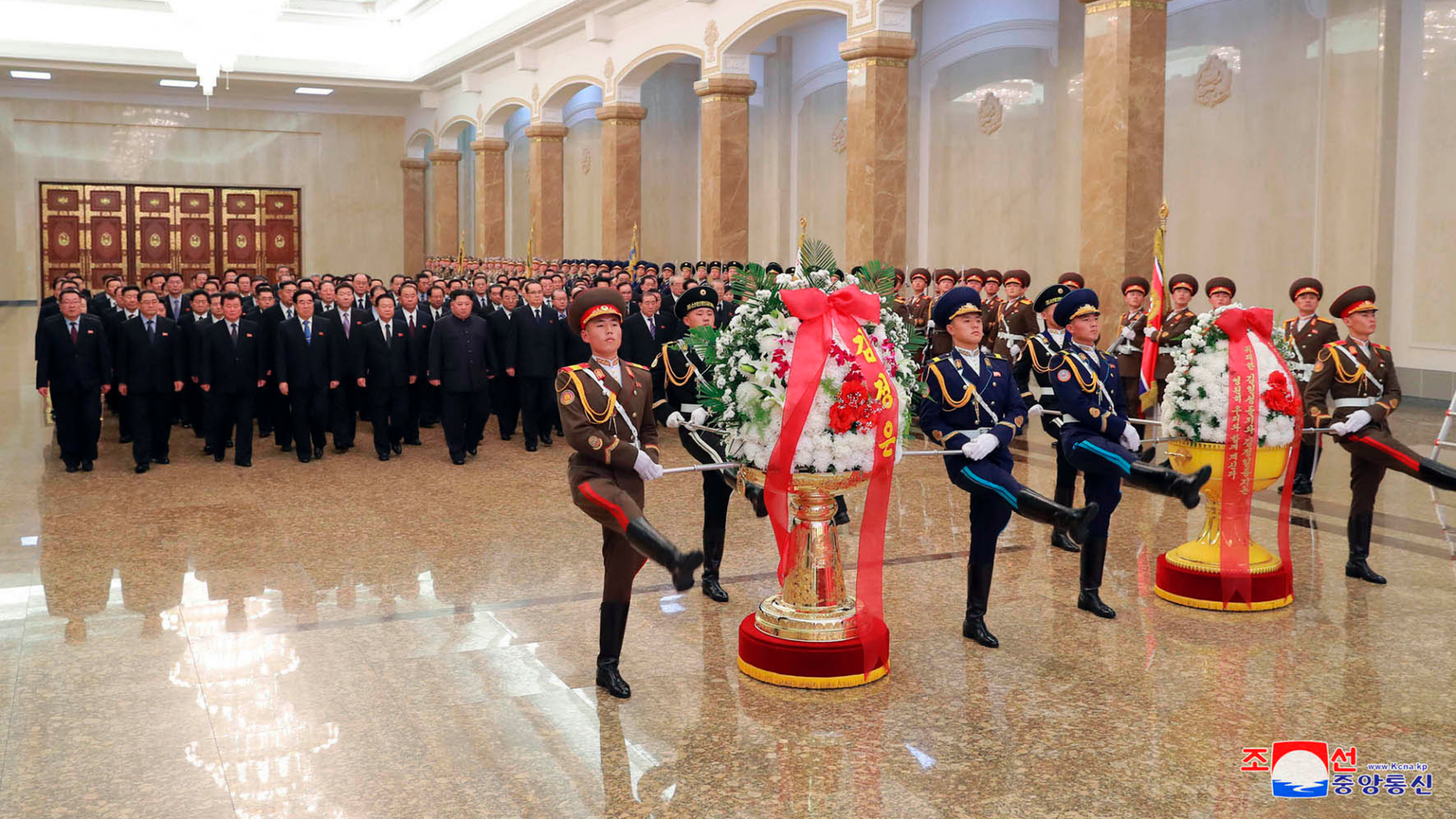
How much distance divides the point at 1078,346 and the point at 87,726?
16.0 feet

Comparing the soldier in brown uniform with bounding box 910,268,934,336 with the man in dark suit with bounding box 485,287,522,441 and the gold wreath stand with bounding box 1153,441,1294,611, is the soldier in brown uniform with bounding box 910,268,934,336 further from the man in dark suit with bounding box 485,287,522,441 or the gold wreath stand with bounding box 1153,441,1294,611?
the gold wreath stand with bounding box 1153,441,1294,611

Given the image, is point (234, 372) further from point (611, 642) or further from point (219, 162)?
point (219, 162)

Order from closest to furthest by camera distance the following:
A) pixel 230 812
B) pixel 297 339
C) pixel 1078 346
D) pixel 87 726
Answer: pixel 230 812
pixel 87 726
pixel 1078 346
pixel 297 339

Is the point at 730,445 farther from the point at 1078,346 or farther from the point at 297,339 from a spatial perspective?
the point at 297,339

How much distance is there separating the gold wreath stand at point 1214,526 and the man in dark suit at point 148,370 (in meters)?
8.45

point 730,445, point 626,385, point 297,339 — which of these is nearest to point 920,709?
point 730,445

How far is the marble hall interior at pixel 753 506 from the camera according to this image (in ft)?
14.6

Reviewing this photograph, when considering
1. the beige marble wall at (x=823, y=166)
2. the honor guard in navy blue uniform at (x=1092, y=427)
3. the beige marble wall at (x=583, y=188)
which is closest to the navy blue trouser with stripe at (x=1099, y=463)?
the honor guard in navy blue uniform at (x=1092, y=427)

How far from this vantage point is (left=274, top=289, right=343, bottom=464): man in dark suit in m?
11.0

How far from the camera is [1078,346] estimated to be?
635cm

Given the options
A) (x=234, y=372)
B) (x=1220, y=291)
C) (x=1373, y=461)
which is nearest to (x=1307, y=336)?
(x=1220, y=291)

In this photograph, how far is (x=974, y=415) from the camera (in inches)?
231

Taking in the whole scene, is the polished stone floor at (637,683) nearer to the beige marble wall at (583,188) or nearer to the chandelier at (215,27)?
the chandelier at (215,27)

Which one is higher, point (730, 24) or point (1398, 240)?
point (730, 24)
